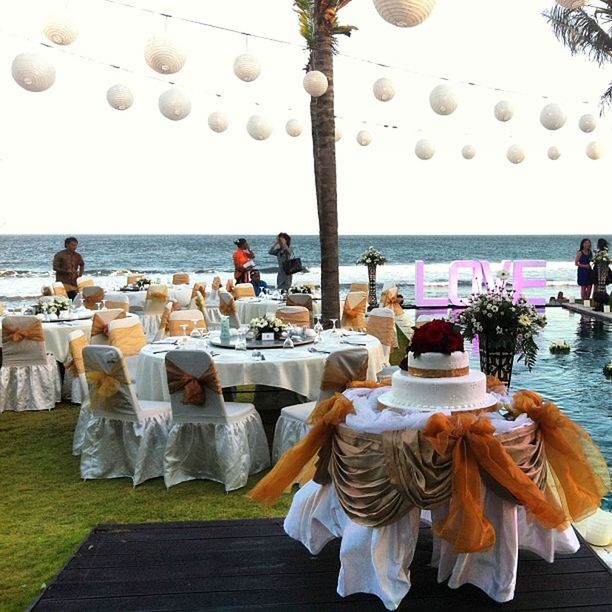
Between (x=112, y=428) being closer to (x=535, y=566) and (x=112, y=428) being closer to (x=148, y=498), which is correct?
(x=148, y=498)

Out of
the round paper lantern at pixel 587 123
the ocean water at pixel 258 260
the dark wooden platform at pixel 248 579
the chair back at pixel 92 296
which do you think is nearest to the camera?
the dark wooden platform at pixel 248 579

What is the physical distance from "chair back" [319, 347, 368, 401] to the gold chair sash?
0.72 metres

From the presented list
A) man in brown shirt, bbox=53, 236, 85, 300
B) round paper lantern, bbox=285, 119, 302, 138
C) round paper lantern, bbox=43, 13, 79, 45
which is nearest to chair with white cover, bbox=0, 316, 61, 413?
round paper lantern, bbox=43, 13, 79, 45

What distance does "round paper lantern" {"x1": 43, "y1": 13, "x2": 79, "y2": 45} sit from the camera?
240 inches

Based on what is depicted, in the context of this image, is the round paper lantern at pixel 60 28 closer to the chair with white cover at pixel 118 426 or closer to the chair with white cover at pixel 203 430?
the chair with white cover at pixel 118 426

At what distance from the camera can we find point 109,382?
15.0 feet

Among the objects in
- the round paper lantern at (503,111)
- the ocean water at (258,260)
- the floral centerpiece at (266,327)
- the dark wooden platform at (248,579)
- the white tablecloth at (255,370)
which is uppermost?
the round paper lantern at (503,111)

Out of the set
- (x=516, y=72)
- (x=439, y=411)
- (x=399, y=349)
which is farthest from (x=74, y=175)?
(x=439, y=411)

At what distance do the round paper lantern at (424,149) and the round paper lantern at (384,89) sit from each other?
2.98 meters

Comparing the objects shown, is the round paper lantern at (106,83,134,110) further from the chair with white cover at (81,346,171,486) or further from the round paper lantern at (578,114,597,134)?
the round paper lantern at (578,114,597,134)

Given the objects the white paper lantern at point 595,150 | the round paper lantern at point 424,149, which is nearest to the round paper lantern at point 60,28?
the round paper lantern at point 424,149

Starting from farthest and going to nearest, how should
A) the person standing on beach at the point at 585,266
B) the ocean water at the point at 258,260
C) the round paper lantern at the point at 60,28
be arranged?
1. the ocean water at the point at 258,260
2. the person standing on beach at the point at 585,266
3. the round paper lantern at the point at 60,28

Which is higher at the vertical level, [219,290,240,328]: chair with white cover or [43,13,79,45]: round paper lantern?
[43,13,79,45]: round paper lantern

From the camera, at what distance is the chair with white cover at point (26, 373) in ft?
21.6
